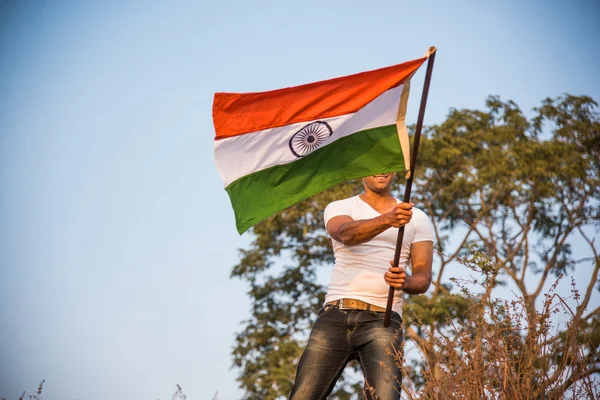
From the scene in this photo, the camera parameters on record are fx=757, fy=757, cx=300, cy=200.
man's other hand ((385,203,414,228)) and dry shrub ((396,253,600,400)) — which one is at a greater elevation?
man's other hand ((385,203,414,228))

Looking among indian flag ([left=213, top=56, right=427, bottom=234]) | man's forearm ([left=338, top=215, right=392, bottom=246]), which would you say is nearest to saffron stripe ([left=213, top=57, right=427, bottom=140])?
indian flag ([left=213, top=56, right=427, bottom=234])

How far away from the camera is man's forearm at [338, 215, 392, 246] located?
4533 mm

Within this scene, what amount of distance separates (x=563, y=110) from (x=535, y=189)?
2548mm

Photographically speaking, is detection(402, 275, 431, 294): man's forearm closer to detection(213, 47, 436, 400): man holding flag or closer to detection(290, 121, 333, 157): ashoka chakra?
detection(213, 47, 436, 400): man holding flag

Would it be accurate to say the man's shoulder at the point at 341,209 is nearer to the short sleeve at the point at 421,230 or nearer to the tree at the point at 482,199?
the short sleeve at the point at 421,230

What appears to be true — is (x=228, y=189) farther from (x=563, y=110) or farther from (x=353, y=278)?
(x=563, y=110)

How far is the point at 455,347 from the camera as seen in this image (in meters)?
4.05

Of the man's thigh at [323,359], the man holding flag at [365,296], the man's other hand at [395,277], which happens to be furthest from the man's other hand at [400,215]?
the man's thigh at [323,359]

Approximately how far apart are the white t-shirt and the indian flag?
0.47 m

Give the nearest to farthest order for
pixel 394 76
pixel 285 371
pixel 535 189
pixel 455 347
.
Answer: pixel 455 347 → pixel 394 76 → pixel 285 371 → pixel 535 189

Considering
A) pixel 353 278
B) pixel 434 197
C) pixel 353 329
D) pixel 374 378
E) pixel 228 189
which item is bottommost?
pixel 374 378

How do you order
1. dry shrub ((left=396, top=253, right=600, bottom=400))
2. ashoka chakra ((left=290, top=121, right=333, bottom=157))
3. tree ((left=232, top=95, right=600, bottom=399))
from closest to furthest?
dry shrub ((left=396, top=253, right=600, bottom=400))
ashoka chakra ((left=290, top=121, right=333, bottom=157))
tree ((left=232, top=95, right=600, bottom=399))

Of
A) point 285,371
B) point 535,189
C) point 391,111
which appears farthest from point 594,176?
point 391,111

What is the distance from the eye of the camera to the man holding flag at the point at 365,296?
14.6 ft
